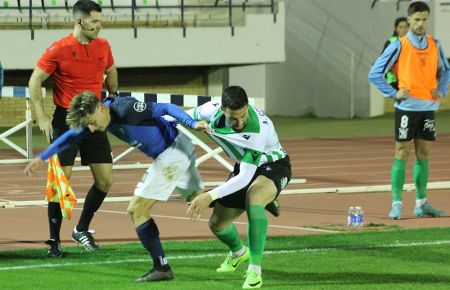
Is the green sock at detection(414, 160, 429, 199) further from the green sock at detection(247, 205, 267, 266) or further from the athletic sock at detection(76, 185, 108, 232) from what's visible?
the green sock at detection(247, 205, 267, 266)

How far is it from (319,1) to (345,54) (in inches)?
59.9

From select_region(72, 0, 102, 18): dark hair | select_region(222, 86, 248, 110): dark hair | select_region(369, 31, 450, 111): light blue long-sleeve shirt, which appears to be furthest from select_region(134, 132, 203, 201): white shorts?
select_region(369, 31, 450, 111): light blue long-sleeve shirt

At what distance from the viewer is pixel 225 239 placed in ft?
35.7

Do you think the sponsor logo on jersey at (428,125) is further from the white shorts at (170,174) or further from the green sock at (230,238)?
the white shorts at (170,174)

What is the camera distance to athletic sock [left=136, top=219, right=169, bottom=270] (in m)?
10.4

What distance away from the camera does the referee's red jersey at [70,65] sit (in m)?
12.2

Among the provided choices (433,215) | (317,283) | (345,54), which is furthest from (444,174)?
(345,54)

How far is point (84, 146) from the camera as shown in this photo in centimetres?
1221

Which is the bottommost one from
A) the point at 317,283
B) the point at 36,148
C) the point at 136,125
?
the point at 36,148

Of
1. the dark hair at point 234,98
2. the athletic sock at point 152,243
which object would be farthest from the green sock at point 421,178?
the dark hair at point 234,98

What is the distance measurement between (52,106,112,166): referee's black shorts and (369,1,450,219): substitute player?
346cm

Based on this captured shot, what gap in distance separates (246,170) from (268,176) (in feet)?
1.22

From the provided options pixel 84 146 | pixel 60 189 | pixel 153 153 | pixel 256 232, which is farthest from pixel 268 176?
pixel 84 146

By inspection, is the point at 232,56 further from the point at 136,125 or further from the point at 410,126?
the point at 136,125
